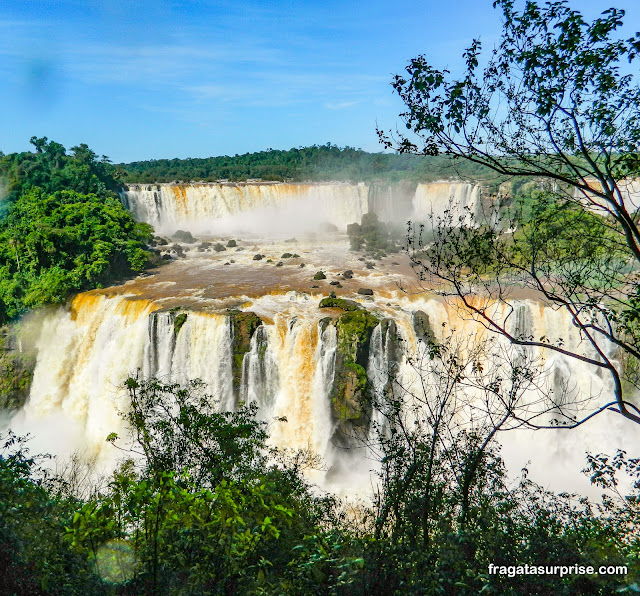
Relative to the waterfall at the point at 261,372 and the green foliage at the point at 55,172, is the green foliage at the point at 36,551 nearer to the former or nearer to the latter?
the waterfall at the point at 261,372

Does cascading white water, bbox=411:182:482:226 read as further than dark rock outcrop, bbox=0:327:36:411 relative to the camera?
Yes

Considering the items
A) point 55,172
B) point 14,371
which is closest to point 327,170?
point 55,172

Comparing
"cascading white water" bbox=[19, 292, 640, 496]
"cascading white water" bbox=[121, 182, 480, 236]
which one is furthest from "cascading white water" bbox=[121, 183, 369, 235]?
"cascading white water" bbox=[19, 292, 640, 496]

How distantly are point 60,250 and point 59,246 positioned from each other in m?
0.24

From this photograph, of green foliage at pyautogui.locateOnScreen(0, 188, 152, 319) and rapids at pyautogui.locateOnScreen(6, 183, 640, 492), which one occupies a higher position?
green foliage at pyautogui.locateOnScreen(0, 188, 152, 319)

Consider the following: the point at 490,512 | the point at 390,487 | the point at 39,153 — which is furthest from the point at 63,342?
the point at 39,153

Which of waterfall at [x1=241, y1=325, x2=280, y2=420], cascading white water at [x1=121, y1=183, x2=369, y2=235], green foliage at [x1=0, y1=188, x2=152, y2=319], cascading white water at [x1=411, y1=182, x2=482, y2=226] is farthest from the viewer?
cascading white water at [x1=121, y1=183, x2=369, y2=235]

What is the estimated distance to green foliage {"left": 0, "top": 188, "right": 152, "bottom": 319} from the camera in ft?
61.4

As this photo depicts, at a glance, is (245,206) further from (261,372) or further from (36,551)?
(36,551)

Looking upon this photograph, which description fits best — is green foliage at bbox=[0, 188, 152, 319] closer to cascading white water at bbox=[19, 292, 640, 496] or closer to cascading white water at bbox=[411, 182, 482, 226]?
cascading white water at bbox=[19, 292, 640, 496]

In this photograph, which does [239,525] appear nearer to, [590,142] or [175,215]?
[590,142]

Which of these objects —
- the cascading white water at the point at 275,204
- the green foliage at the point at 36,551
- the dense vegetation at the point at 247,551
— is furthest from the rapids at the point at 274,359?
the cascading white water at the point at 275,204

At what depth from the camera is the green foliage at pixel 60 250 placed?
1872cm

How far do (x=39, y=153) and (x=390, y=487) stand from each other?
117 feet
